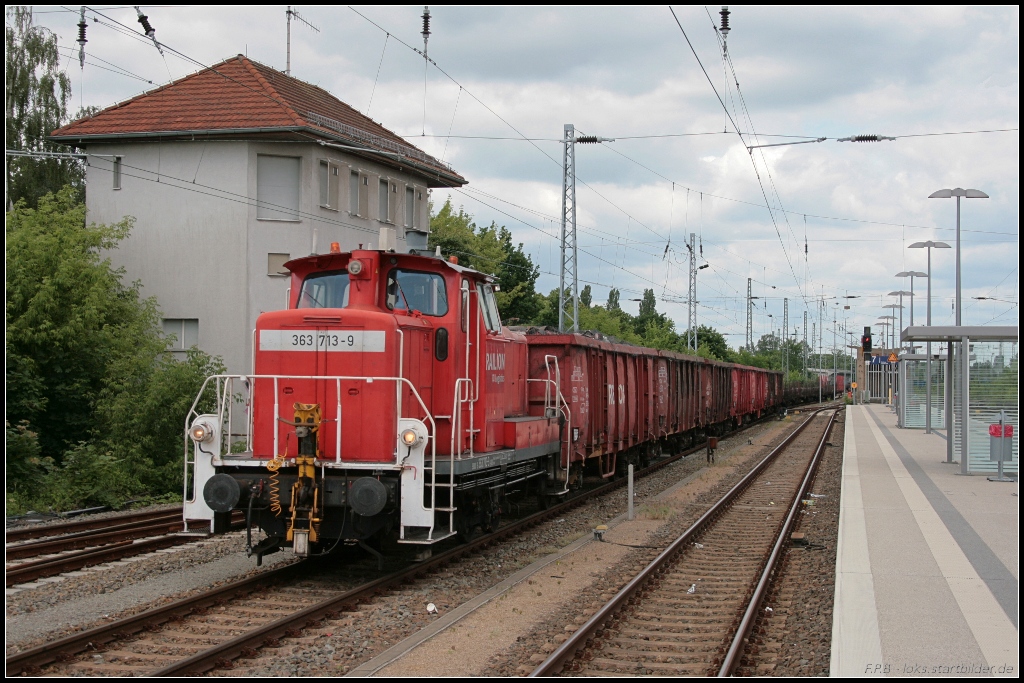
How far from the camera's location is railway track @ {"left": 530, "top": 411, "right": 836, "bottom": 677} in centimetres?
716

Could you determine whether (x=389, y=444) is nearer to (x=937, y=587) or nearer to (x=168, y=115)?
(x=937, y=587)

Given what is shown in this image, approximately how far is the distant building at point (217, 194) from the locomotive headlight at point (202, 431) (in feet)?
52.4

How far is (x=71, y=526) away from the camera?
13102mm

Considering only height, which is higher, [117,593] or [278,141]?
[278,141]

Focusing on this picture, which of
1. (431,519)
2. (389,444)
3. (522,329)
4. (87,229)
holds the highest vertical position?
(87,229)

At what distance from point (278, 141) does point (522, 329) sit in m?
12.2

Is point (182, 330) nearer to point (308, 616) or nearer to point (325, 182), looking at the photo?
point (325, 182)

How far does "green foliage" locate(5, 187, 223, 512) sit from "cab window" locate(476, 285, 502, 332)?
9.24 m

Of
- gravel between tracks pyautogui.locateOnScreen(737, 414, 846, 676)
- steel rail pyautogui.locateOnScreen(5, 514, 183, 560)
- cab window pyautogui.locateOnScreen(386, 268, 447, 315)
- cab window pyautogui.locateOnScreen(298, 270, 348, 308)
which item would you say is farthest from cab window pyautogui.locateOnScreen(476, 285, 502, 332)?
steel rail pyautogui.locateOnScreen(5, 514, 183, 560)

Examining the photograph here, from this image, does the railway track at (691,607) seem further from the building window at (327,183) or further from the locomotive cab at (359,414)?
the building window at (327,183)

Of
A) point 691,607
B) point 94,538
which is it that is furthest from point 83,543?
point 691,607

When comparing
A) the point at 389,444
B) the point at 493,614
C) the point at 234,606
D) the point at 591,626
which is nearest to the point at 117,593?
the point at 234,606

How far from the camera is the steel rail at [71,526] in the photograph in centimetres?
1228

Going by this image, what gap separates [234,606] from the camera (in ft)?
28.0
